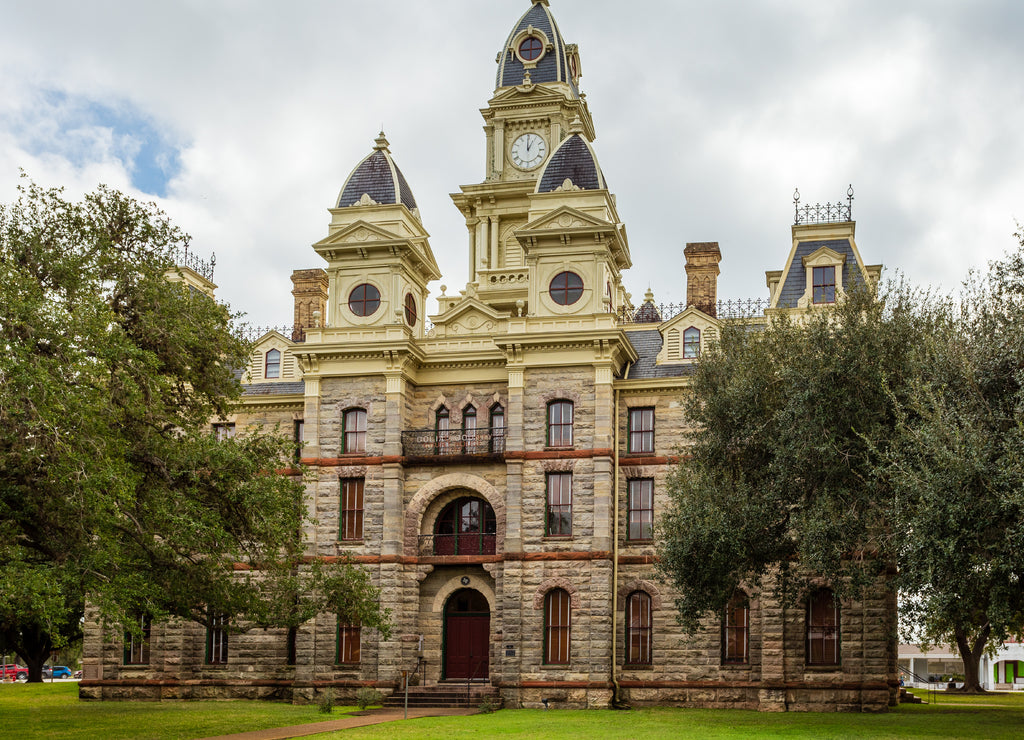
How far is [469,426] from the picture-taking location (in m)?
38.9

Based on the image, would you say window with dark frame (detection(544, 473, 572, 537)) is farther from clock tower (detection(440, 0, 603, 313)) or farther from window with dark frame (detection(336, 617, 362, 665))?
clock tower (detection(440, 0, 603, 313))

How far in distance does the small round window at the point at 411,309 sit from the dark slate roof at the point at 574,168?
588 centimetres

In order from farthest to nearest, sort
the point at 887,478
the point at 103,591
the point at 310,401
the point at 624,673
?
the point at 310,401 → the point at 624,673 → the point at 887,478 → the point at 103,591

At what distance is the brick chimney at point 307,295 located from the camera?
4619cm

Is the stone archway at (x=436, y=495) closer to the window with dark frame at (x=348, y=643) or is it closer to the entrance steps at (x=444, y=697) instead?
the window with dark frame at (x=348, y=643)

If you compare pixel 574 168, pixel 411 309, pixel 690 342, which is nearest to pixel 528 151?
pixel 574 168

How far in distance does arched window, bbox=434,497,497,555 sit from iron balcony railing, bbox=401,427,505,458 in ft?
5.61

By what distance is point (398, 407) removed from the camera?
37.8 metres

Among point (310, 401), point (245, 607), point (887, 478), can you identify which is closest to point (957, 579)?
point (887, 478)

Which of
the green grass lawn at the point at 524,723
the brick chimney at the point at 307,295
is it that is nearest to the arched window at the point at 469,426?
the green grass lawn at the point at 524,723

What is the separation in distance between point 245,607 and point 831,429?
14.4 metres

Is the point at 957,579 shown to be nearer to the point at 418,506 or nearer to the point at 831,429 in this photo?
the point at 831,429

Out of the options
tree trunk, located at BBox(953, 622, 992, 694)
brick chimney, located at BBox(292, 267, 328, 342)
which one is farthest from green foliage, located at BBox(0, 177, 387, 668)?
tree trunk, located at BBox(953, 622, 992, 694)

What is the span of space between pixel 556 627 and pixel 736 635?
18.6 feet
